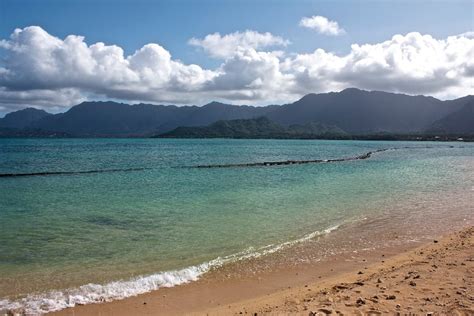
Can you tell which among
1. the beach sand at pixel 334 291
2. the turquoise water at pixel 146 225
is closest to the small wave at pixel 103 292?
the turquoise water at pixel 146 225

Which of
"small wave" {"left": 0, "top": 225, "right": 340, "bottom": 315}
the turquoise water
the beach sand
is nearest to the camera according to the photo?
the beach sand

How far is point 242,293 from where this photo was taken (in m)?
12.8

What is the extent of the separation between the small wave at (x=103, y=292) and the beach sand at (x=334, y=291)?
33 cm

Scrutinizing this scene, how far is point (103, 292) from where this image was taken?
12.5 m

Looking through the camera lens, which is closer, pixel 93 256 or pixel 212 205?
pixel 93 256

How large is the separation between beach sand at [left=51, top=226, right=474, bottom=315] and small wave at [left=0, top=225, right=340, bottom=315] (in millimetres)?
334

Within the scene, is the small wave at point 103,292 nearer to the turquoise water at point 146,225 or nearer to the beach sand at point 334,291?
the turquoise water at point 146,225

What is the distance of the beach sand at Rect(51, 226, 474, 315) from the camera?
10.4m

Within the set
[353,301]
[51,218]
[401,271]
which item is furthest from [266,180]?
[353,301]

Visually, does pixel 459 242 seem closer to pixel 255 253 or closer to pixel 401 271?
pixel 401 271

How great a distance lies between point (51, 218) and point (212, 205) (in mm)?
10320

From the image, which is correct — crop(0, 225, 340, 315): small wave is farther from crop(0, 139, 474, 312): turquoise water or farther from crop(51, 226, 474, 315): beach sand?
crop(51, 226, 474, 315): beach sand

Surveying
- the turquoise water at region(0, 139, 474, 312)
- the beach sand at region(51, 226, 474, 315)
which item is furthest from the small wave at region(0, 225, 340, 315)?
the beach sand at region(51, 226, 474, 315)

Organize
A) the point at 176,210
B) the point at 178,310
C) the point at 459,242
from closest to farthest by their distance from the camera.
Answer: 1. the point at 178,310
2. the point at 459,242
3. the point at 176,210
